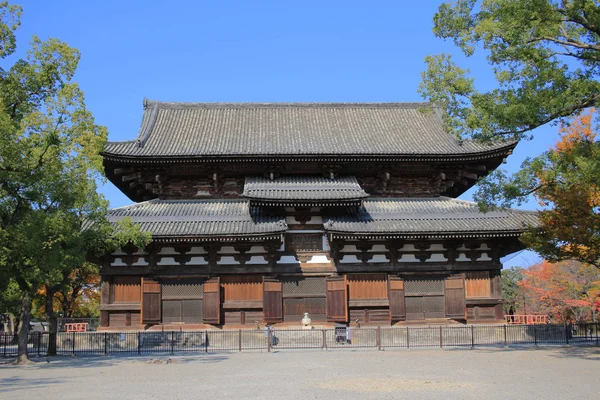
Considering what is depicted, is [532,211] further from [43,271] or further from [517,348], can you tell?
[43,271]

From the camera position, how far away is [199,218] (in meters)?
27.1

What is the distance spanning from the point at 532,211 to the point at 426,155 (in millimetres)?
5873

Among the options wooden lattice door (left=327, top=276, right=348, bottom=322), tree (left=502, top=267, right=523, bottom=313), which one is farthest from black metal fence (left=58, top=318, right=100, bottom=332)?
tree (left=502, top=267, right=523, bottom=313)

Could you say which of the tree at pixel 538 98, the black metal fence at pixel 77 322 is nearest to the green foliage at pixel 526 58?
the tree at pixel 538 98

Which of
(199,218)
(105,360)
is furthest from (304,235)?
(105,360)

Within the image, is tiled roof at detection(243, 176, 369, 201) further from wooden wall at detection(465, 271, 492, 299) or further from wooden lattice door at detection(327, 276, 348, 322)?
wooden wall at detection(465, 271, 492, 299)

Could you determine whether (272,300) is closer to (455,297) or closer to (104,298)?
(104,298)

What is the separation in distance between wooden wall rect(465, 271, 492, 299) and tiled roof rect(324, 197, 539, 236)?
2580mm

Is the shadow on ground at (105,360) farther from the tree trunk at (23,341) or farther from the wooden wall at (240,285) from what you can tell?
the wooden wall at (240,285)

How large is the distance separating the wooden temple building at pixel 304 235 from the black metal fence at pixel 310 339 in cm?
159

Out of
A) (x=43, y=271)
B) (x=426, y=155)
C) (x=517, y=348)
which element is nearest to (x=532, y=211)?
(x=426, y=155)

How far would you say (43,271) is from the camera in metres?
19.3

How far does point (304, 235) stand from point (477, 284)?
8651 millimetres

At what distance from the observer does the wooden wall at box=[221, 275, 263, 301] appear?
88.7 feet
